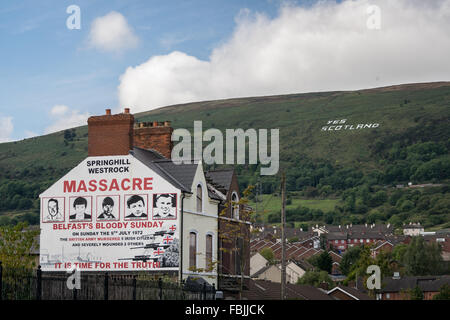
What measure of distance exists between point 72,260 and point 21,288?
69.5 ft

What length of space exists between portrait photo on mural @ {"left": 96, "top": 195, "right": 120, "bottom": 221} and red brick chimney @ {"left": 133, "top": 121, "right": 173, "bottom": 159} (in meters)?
6.36

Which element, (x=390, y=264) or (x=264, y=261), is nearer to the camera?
(x=264, y=261)

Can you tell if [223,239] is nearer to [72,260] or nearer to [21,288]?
[72,260]

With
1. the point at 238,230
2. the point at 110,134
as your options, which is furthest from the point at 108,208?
the point at 238,230

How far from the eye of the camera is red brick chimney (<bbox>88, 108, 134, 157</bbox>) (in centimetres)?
4500

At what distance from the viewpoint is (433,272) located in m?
146

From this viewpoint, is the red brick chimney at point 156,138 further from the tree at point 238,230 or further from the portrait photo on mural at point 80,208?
the portrait photo on mural at point 80,208

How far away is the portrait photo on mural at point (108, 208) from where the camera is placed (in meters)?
44.4

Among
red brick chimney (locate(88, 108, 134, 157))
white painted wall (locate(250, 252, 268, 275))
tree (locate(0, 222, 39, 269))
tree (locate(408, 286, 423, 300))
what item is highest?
red brick chimney (locate(88, 108, 134, 157))

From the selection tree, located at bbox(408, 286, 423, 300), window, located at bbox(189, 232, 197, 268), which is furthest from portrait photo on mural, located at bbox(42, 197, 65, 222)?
tree, located at bbox(408, 286, 423, 300)

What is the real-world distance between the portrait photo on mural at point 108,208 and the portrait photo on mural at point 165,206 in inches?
89.5

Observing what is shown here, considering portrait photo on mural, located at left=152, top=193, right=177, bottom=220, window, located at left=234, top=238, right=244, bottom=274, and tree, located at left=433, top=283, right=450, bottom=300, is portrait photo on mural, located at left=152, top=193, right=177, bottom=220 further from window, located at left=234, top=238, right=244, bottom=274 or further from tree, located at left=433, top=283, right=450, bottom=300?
tree, located at left=433, top=283, right=450, bottom=300

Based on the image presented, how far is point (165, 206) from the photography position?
43.6 meters
